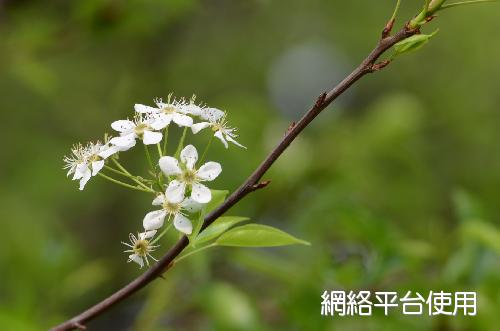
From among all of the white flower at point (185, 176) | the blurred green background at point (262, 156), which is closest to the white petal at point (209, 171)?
the white flower at point (185, 176)

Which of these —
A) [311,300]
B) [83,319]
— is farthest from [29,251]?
[83,319]

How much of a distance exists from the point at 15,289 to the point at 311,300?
5.63 feet

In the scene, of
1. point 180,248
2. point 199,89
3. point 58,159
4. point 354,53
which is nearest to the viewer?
point 180,248

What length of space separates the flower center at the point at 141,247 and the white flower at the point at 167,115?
0.26m

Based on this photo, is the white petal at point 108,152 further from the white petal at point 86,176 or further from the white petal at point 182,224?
the white petal at point 182,224

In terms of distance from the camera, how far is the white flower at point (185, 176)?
174 cm

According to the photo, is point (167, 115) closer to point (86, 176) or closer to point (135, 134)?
point (135, 134)

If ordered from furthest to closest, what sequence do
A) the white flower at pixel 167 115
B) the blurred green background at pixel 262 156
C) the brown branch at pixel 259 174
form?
the blurred green background at pixel 262 156
the white flower at pixel 167 115
the brown branch at pixel 259 174

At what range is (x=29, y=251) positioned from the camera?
483 centimetres

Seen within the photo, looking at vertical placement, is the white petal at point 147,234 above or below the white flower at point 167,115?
below

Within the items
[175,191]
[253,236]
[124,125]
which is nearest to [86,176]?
[124,125]

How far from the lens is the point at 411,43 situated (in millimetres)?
1735

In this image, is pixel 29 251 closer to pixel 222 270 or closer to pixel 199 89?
pixel 222 270

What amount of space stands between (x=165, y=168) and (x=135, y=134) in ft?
0.42
